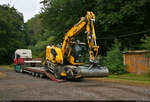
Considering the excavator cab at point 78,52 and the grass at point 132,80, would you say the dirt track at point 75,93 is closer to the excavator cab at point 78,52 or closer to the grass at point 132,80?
the grass at point 132,80

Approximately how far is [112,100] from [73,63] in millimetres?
8118

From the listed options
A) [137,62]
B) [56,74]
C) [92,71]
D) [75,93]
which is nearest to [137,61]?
[137,62]

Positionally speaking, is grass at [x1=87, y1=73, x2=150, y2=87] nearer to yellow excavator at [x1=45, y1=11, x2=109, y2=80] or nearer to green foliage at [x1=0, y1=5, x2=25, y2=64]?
yellow excavator at [x1=45, y1=11, x2=109, y2=80]

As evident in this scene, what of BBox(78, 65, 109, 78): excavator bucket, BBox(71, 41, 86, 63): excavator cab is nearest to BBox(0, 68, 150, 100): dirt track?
BBox(78, 65, 109, 78): excavator bucket

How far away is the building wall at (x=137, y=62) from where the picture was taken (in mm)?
19188

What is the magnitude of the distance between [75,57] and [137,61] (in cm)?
780

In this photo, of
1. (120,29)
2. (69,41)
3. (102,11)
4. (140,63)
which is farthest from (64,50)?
(120,29)

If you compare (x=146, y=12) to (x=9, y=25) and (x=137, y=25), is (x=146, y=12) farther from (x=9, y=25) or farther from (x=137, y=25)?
(x=9, y=25)

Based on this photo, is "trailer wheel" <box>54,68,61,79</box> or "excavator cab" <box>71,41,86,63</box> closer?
"excavator cab" <box>71,41,86,63</box>

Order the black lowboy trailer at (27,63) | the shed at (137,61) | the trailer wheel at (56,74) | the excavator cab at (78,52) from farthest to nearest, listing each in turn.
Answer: the black lowboy trailer at (27,63)
the shed at (137,61)
the trailer wheel at (56,74)
the excavator cab at (78,52)

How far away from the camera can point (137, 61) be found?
65.8ft

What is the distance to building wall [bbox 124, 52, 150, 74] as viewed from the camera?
19188mm

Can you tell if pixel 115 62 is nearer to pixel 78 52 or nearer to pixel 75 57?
pixel 78 52

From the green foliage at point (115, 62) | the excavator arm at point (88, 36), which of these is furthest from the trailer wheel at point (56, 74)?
the green foliage at point (115, 62)
